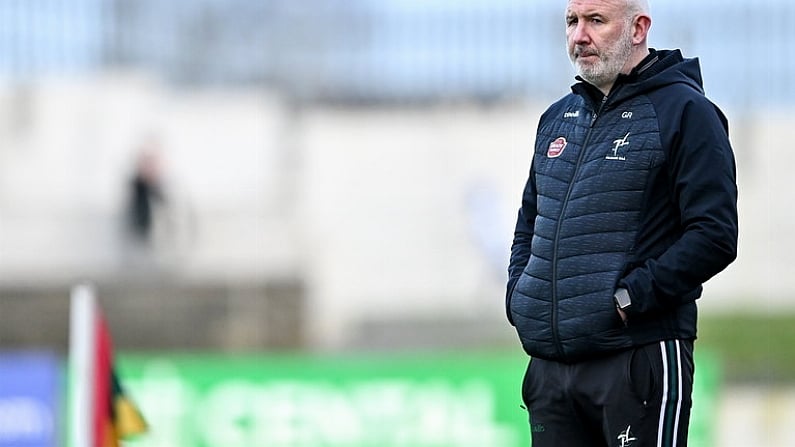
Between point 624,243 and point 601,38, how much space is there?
488 millimetres

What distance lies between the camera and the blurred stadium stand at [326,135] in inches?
723

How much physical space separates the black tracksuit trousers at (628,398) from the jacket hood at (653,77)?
600 mm

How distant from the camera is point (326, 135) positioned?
21.3 meters

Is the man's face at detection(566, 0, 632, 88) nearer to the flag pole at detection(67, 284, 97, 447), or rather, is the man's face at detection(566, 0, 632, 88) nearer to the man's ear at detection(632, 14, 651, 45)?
the man's ear at detection(632, 14, 651, 45)

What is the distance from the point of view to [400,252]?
781 inches

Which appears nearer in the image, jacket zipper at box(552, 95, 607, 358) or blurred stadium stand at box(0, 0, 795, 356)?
jacket zipper at box(552, 95, 607, 358)

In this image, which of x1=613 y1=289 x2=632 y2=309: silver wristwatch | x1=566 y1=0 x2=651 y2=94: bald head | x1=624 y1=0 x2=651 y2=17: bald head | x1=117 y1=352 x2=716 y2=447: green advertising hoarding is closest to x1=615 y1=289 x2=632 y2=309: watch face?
x1=613 y1=289 x2=632 y2=309: silver wristwatch

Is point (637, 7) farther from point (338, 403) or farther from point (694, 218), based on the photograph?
point (338, 403)

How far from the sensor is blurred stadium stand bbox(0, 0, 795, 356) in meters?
18.4

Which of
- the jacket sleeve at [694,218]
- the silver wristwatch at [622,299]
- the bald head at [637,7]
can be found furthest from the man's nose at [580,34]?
the silver wristwatch at [622,299]

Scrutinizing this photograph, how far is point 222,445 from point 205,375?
518 mm

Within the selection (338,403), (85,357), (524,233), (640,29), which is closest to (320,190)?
(338,403)

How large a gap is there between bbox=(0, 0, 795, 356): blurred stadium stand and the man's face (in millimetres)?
13248

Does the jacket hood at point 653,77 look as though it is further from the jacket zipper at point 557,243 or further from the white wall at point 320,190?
the white wall at point 320,190
